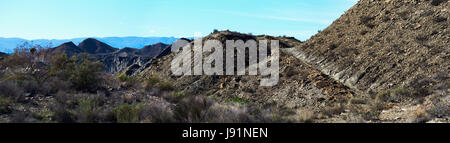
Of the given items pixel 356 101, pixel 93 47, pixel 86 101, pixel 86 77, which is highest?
pixel 93 47

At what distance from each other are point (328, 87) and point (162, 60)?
68.0 feet

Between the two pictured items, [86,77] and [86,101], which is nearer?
[86,101]

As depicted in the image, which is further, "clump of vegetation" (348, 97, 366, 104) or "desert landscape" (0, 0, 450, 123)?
"clump of vegetation" (348, 97, 366, 104)

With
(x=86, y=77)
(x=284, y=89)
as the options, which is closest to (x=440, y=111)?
(x=284, y=89)

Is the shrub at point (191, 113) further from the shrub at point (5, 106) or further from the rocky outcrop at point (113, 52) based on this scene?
the rocky outcrop at point (113, 52)

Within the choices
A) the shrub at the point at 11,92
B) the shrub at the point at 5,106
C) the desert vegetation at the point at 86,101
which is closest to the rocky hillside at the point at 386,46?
the desert vegetation at the point at 86,101

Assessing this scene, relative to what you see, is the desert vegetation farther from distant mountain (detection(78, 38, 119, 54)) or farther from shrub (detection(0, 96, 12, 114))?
distant mountain (detection(78, 38, 119, 54))

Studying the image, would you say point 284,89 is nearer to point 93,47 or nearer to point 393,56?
point 393,56

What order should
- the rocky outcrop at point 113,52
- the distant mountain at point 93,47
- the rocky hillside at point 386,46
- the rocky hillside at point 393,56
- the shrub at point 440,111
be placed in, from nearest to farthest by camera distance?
the shrub at point 440,111, the rocky hillside at point 393,56, the rocky hillside at point 386,46, the rocky outcrop at point 113,52, the distant mountain at point 93,47

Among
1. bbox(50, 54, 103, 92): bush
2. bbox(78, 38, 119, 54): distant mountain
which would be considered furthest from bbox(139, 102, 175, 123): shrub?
bbox(78, 38, 119, 54): distant mountain
